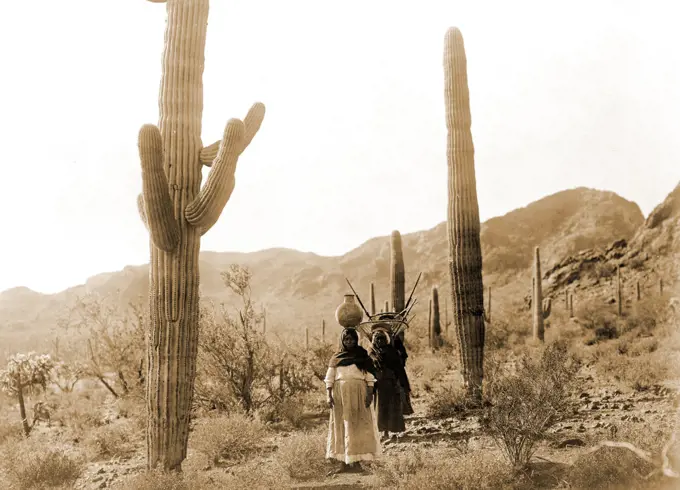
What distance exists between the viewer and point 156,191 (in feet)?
22.9

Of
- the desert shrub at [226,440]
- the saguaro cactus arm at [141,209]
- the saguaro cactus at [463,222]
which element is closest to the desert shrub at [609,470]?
the saguaro cactus at [463,222]

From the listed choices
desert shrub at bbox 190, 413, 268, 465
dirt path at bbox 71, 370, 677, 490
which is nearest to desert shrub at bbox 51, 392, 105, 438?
dirt path at bbox 71, 370, 677, 490

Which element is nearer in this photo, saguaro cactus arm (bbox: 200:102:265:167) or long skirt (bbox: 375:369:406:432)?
saguaro cactus arm (bbox: 200:102:265:167)

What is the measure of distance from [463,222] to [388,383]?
3.76 meters

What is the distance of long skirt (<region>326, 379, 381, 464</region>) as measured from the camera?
24.9ft

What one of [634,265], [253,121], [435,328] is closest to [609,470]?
[253,121]

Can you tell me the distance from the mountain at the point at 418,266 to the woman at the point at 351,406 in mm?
34012

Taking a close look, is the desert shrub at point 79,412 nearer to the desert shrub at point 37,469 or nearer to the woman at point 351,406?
the desert shrub at point 37,469

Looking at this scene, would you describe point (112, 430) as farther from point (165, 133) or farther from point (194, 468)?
point (165, 133)

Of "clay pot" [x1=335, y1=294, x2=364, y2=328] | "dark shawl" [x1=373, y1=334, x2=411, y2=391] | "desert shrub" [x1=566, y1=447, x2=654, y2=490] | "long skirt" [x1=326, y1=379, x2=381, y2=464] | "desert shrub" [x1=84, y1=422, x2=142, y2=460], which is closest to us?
"desert shrub" [x1=566, y1=447, x2=654, y2=490]

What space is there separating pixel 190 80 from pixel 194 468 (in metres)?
5.00

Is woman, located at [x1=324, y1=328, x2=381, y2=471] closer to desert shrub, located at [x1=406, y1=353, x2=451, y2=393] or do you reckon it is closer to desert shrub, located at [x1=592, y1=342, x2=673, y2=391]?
desert shrub, located at [x1=406, y1=353, x2=451, y2=393]

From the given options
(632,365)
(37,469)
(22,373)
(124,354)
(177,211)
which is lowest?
(37,469)

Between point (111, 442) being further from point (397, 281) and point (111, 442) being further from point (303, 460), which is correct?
point (397, 281)
